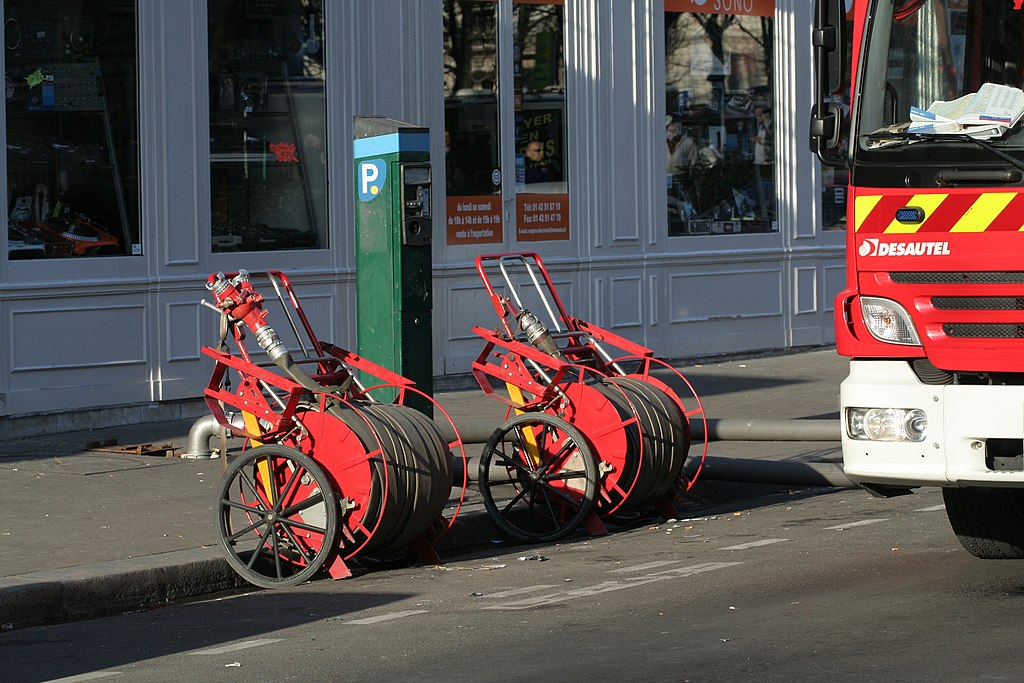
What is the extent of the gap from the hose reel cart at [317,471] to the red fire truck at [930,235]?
7.03 ft

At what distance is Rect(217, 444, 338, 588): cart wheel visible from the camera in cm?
803

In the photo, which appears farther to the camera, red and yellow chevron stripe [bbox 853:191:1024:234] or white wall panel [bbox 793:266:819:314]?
white wall panel [bbox 793:266:819:314]

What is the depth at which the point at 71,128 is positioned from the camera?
12.9m

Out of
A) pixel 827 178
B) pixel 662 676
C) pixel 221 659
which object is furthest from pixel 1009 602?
pixel 827 178

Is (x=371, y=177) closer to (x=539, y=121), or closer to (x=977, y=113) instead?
(x=977, y=113)

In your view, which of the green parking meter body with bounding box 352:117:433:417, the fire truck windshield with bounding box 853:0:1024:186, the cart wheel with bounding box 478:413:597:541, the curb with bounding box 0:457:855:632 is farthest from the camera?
the green parking meter body with bounding box 352:117:433:417

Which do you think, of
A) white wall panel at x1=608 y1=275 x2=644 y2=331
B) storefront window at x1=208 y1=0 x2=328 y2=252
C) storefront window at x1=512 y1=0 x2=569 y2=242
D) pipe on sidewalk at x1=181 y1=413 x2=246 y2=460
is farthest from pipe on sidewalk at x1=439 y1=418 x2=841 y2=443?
white wall panel at x1=608 y1=275 x2=644 y2=331

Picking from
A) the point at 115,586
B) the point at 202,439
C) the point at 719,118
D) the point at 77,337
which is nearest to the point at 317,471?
the point at 115,586

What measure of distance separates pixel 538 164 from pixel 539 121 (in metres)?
0.41

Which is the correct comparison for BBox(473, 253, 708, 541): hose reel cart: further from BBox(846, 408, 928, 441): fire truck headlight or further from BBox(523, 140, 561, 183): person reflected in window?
BBox(523, 140, 561, 183): person reflected in window

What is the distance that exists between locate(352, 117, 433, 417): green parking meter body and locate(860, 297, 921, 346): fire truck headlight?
3.17m

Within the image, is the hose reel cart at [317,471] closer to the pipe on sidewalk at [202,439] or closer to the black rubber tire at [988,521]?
the black rubber tire at [988,521]

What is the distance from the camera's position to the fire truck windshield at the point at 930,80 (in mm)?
7238

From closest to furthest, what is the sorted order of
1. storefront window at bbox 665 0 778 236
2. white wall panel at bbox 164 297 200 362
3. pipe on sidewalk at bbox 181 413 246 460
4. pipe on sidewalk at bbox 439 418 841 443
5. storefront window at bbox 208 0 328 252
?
pipe on sidewalk at bbox 439 418 841 443, pipe on sidewalk at bbox 181 413 246 460, white wall panel at bbox 164 297 200 362, storefront window at bbox 208 0 328 252, storefront window at bbox 665 0 778 236
